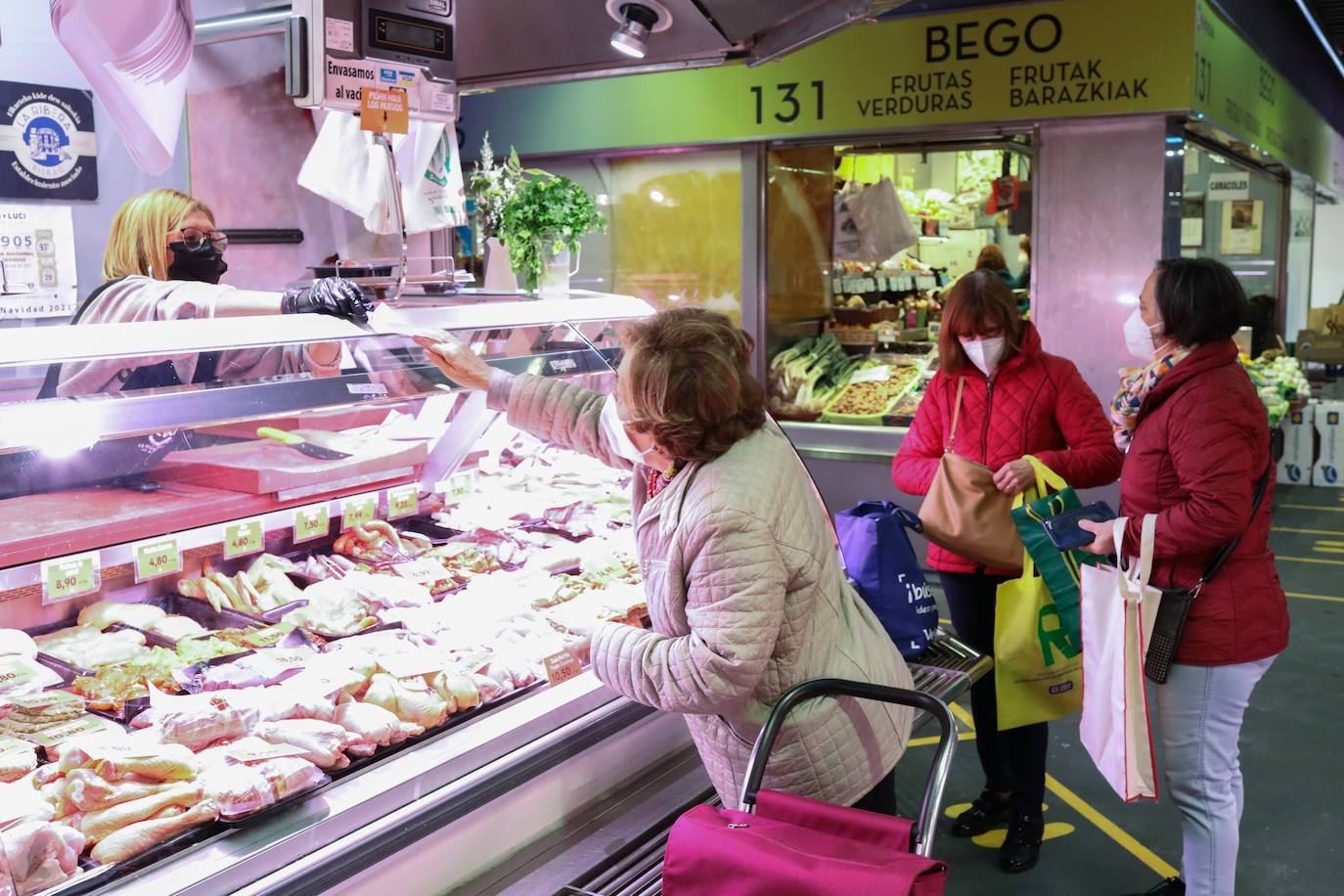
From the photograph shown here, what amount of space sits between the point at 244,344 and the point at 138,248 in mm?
1184

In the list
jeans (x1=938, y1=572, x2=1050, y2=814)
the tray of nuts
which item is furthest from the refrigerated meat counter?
the tray of nuts

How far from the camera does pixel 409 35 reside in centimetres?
293

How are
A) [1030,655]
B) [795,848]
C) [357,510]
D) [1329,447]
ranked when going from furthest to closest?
[1329,447] < [1030,655] < [357,510] < [795,848]

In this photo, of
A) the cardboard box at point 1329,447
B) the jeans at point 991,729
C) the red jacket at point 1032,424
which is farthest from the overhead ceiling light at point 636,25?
the cardboard box at point 1329,447

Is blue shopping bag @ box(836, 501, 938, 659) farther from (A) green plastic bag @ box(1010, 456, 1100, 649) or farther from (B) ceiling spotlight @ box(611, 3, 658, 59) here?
(B) ceiling spotlight @ box(611, 3, 658, 59)

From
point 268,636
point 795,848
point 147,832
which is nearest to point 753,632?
point 795,848

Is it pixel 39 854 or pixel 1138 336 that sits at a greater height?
pixel 1138 336

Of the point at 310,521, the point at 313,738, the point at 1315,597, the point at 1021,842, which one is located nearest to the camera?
the point at 313,738

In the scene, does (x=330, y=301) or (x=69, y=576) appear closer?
(x=69, y=576)

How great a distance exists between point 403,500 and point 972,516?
5.78 ft

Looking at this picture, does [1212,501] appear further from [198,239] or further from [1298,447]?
[1298,447]

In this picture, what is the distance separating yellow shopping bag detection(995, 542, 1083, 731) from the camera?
3.39 meters

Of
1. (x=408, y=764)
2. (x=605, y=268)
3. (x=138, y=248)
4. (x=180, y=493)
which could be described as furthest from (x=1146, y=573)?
(x=605, y=268)

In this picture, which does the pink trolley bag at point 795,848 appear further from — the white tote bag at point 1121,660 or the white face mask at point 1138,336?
the white face mask at point 1138,336
